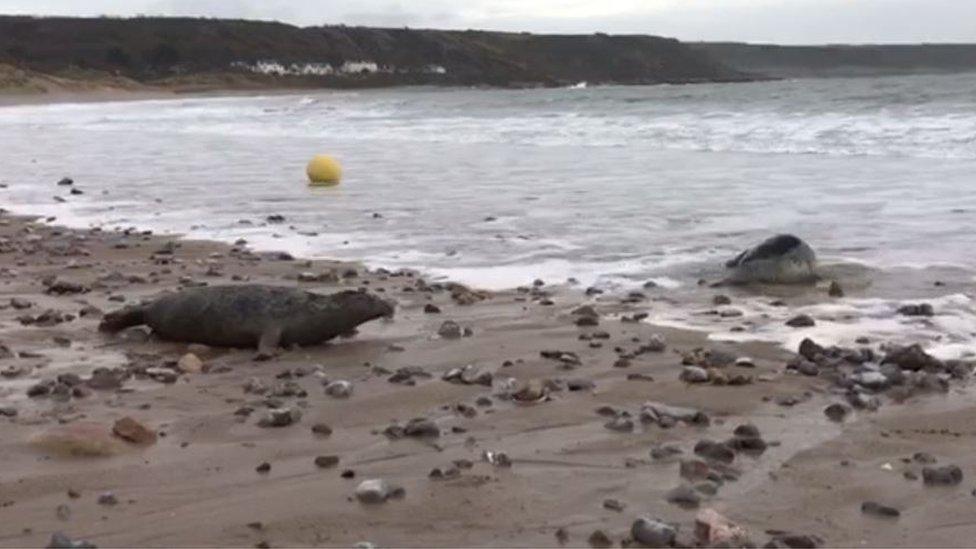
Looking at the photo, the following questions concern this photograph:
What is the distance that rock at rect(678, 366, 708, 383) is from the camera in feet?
18.8

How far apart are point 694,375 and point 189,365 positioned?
97.2 inches

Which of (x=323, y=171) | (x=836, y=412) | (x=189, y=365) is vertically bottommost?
(x=323, y=171)

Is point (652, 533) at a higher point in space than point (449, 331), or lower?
higher

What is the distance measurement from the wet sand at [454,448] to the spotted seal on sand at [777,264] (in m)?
1.60

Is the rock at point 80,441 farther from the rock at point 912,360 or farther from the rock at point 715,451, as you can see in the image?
the rock at point 912,360

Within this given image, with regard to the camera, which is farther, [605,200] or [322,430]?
[605,200]

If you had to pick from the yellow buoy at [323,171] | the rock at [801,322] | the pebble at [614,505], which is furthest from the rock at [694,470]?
the yellow buoy at [323,171]

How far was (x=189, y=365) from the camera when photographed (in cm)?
616

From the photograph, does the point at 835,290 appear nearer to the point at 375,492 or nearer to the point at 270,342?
the point at 270,342

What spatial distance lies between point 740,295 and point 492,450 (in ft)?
12.4

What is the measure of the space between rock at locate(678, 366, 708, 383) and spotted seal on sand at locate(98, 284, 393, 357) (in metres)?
1.93

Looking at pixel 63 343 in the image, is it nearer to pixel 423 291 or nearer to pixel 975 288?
pixel 423 291

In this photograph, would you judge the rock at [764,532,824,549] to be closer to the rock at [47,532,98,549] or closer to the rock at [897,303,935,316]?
the rock at [47,532,98,549]

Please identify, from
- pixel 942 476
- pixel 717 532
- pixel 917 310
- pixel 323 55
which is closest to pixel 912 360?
pixel 917 310
